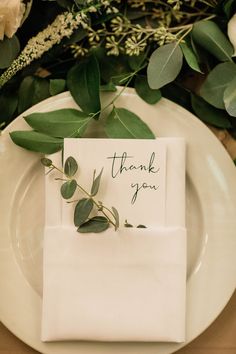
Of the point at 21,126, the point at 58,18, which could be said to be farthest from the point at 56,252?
the point at 58,18

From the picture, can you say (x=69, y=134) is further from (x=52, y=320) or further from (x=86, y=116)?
(x=52, y=320)

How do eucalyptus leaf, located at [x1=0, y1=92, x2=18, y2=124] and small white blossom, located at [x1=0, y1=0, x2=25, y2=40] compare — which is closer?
small white blossom, located at [x1=0, y1=0, x2=25, y2=40]

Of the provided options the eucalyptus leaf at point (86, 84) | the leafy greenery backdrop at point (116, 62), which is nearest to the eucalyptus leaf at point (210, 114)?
the leafy greenery backdrop at point (116, 62)

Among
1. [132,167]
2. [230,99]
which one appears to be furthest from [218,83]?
[132,167]

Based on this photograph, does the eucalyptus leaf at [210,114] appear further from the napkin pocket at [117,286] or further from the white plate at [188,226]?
the napkin pocket at [117,286]

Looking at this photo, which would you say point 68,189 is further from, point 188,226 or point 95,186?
point 188,226

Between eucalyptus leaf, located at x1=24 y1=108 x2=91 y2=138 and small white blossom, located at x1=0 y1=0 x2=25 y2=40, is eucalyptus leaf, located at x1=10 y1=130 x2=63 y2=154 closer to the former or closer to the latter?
eucalyptus leaf, located at x1=24 y1=108 x2=91 y2=138

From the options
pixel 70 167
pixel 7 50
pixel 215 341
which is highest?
pixel 7 50

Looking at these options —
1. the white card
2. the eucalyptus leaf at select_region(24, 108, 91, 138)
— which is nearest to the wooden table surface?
the white card
